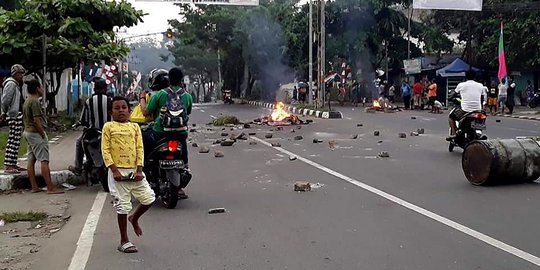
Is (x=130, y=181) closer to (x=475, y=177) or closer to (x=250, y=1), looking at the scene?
(x=475, y=177)

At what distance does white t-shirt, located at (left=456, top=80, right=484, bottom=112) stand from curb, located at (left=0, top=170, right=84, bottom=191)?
750cm

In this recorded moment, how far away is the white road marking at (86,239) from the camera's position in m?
5.73

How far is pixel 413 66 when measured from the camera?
4362cm

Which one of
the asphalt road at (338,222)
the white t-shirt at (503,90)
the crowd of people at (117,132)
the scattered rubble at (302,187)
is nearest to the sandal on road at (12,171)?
the crowd of people at (117,132)

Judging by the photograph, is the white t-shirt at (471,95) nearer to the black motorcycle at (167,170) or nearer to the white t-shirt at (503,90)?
the black motorcycle at (167,170)

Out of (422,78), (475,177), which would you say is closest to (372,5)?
(422,78)

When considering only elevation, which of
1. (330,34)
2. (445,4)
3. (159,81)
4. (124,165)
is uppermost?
(330,34)

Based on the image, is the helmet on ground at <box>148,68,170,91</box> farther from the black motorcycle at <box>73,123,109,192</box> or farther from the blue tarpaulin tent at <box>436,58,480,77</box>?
the blue tarpaulin tent at <box>436,58,480,77</box>

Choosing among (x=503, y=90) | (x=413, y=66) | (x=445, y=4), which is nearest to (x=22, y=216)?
(x=445, y=4)

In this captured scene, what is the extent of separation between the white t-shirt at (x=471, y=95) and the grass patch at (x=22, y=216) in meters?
8.39

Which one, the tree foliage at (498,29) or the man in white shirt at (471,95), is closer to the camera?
the man in white shirt at (471,95)

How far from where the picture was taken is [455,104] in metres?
13.4

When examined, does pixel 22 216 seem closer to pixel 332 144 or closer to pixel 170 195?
pixel 170 195

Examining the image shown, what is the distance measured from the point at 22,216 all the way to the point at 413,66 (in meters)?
38.5
